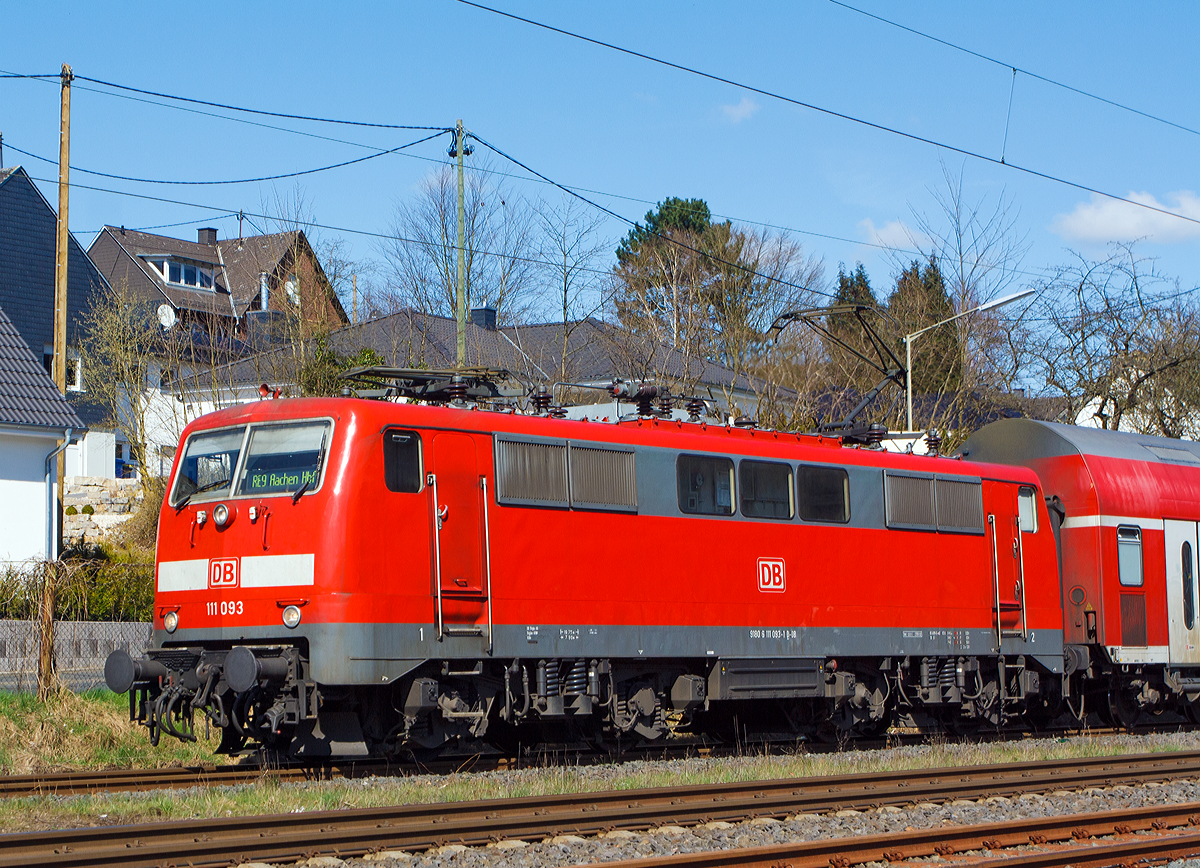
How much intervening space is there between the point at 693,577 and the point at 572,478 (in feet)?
6.24

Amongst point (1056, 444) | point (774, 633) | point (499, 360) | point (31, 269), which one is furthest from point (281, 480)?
point (31, 269)

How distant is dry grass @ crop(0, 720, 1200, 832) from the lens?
412 inches

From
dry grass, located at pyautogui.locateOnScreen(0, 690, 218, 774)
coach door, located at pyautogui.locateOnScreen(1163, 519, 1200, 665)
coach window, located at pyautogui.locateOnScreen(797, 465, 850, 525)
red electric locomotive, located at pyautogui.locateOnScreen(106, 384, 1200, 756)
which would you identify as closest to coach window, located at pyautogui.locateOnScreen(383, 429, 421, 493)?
red electric locomotive, located at pyautogui.locateOnScreen(106, 384, 1200, 756)

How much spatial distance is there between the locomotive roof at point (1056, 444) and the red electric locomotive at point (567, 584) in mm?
1258

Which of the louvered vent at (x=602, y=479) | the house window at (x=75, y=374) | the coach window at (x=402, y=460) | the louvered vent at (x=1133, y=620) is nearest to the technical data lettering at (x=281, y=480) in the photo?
the coach window at (x=402, y=460)

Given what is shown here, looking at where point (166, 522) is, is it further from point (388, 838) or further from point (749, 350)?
point (749, 350)

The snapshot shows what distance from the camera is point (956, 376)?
164 feet

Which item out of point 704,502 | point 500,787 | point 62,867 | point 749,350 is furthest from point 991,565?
point 749,350

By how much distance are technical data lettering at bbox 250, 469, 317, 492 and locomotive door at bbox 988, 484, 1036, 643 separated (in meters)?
9.62

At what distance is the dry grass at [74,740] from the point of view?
13859mm

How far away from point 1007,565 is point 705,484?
17.8 ft

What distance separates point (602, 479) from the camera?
13.8m

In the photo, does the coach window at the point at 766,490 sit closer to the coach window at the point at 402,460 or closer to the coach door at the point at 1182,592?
the coach window at the point at 402,460

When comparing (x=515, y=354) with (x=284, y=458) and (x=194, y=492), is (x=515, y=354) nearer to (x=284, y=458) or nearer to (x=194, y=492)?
(x=194, y=492)
